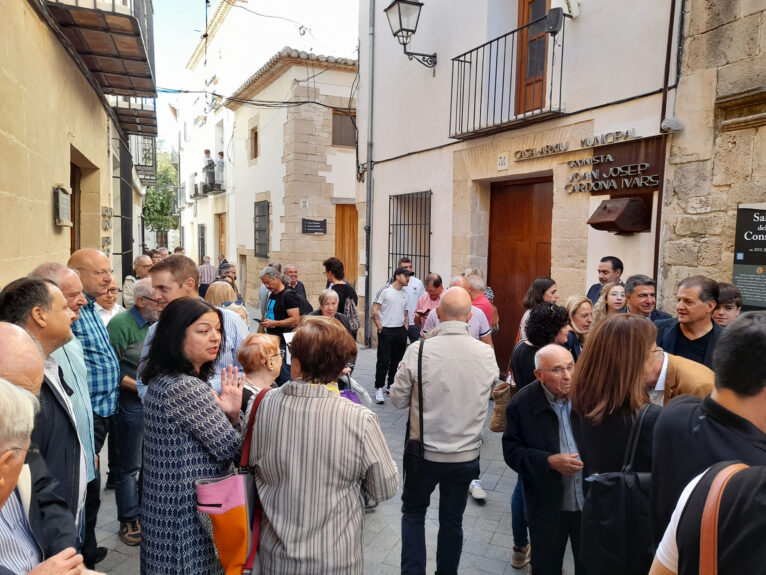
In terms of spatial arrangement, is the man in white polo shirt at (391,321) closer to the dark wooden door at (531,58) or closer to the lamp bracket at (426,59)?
the dark wooden door at (531,58)

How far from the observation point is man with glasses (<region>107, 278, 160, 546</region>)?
3430mm

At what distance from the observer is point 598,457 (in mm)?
2170

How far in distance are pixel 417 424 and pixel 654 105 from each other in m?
3.86

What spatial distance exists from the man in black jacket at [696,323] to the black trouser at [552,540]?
1.41 metres

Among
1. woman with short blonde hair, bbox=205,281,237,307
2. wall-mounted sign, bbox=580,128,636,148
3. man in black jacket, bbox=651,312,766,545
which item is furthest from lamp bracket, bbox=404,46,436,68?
man in black jacket, bbox=651,312,766,545

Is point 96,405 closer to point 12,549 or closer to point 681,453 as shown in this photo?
point 12,549

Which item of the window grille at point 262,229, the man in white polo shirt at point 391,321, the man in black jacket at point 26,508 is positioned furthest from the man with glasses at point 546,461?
A: the window grille at point 262,229

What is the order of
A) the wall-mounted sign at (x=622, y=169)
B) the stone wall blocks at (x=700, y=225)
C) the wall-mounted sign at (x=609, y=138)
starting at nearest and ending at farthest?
the stone wall blocks at (x=700, y=225), the wall-mounted sign at (x=622, y=169), the wall-mounted sign at (x=609, y=138)

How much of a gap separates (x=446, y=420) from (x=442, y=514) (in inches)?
20.5

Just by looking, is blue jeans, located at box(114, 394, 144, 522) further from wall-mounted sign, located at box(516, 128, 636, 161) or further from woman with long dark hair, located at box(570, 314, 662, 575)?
wall-mounted sign, located at box(516, 128, 636, 161)

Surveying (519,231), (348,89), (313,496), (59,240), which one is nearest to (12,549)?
(313,496)

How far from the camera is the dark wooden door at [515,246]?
6621mm

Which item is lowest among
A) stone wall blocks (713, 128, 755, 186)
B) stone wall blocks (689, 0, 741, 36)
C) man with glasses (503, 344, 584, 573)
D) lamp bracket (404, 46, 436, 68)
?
man with glasses (503, 344, 584, 573)

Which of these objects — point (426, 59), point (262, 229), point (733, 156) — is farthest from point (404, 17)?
point (262, 229)
